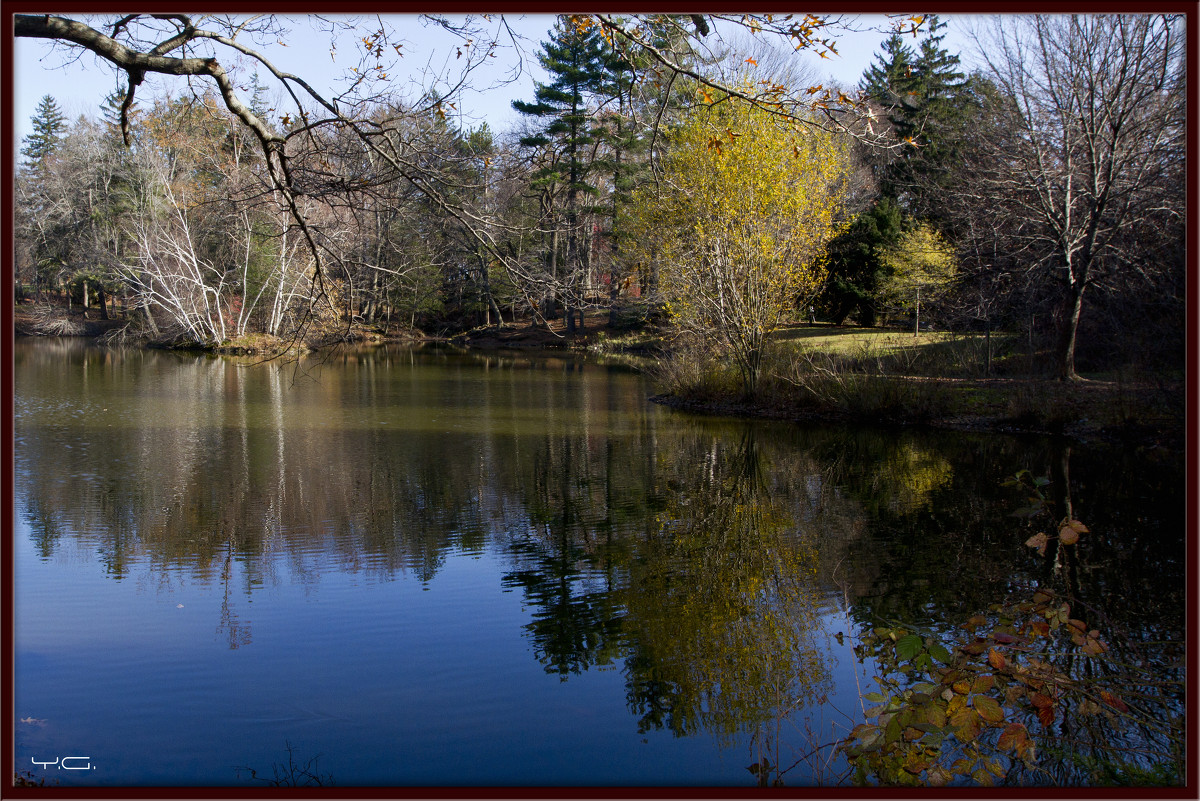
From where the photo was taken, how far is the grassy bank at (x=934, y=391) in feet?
46.0

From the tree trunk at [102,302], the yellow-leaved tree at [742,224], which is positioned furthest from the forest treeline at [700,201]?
the tree trunk at [102,302]

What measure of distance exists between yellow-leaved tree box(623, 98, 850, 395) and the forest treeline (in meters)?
0.05

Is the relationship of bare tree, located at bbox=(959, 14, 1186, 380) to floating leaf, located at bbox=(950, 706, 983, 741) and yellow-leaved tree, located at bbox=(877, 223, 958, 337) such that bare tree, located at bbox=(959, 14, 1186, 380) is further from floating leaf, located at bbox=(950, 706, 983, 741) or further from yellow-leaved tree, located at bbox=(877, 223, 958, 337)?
floating leaf, located at bbox=(950, 706, 983, 741)

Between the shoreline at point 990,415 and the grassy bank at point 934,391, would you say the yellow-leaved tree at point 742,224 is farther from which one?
the shoreline at point 990,415

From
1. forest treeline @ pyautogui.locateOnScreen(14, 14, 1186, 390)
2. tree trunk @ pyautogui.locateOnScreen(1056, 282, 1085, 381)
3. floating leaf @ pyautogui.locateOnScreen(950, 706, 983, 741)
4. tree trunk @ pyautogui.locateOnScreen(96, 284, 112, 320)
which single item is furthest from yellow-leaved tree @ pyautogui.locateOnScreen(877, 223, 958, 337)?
tree trunk @ pyautogui.locateOnScreen(96, 284, 112, 320)

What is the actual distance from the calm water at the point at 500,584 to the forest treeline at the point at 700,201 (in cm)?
220

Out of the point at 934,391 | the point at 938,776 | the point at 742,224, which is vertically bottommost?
the point at 938,776

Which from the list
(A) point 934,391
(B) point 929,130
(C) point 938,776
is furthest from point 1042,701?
(B) point 929,130

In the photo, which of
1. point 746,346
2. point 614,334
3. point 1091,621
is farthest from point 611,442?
point 614,334

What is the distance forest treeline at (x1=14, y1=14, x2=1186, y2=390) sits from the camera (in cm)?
560

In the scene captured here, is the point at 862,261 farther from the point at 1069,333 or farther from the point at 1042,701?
the point at 1042,701

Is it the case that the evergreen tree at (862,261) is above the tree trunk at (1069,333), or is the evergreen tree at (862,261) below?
above

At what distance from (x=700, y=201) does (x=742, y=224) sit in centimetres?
91

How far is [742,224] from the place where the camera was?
16.3m
